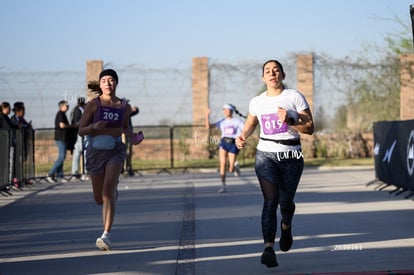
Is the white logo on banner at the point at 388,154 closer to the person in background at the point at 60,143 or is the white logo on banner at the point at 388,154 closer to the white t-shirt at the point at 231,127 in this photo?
the white t-shirt at the point at 231,127

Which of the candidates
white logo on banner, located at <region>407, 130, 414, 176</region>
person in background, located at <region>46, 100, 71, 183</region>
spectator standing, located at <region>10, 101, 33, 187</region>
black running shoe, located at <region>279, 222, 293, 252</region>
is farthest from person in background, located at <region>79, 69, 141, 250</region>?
person in background, located at <region>46, 100, 71, 183</region>

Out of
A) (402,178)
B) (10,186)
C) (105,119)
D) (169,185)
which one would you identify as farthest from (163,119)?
(105,119)

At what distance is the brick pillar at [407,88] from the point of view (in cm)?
2644

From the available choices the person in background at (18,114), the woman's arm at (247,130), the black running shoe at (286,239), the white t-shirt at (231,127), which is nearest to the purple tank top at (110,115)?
the woman's arm at (247,130)

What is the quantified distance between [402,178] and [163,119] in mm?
14509

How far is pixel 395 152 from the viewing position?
15.7 metres

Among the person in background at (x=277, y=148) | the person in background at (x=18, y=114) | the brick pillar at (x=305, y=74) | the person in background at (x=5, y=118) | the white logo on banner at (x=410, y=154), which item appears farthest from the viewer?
the brick pillar at (x=305, y=74)

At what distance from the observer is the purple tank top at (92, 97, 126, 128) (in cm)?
970

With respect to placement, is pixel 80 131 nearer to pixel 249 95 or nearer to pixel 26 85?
pixel 26 85

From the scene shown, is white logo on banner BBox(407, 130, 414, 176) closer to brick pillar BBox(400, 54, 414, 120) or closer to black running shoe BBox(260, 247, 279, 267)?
black running shoe BBox(260, 247, 279, 267)

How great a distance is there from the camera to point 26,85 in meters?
27.0

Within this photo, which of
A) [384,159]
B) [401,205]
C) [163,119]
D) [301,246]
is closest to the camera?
[301,246]

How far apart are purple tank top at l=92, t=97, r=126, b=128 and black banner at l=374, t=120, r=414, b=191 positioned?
629cm

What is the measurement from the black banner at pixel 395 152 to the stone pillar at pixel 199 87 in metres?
11.4
